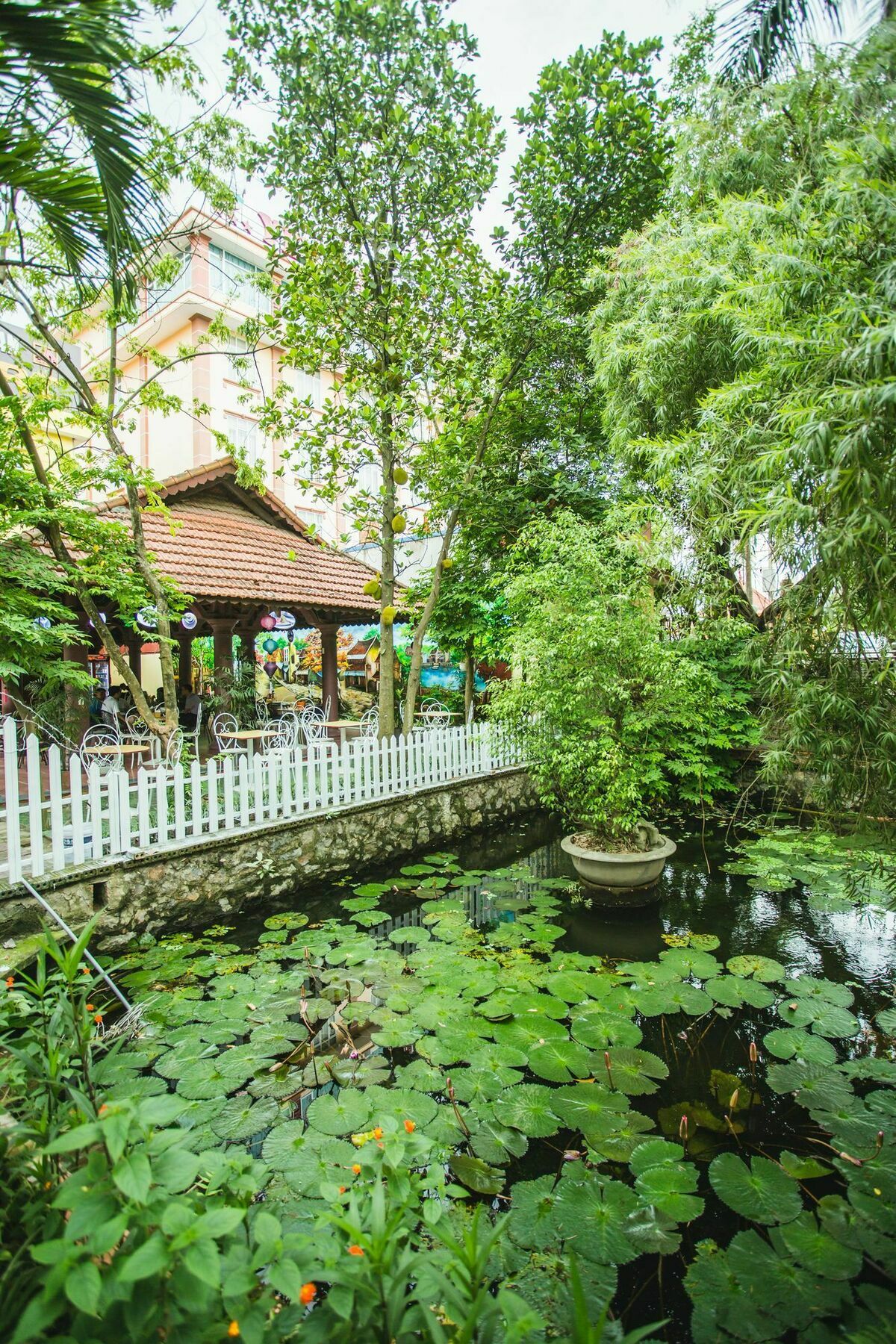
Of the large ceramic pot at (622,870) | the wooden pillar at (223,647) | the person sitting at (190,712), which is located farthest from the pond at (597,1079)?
the person sitting at (190,712)

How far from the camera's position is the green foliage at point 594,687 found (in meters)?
5.56

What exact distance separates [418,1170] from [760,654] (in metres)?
3.46

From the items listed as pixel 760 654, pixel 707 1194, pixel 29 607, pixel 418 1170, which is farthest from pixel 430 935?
pixel 29 607

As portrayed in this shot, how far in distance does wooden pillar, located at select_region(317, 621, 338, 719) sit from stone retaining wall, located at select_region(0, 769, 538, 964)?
444 centimetres

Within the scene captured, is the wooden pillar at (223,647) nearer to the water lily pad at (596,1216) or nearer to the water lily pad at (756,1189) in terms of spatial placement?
the water lily pad at (596,1216)

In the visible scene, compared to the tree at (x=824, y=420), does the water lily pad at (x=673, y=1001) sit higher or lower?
lower

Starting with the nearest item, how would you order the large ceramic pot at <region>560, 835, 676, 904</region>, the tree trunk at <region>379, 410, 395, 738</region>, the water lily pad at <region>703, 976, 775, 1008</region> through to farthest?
the water lily pad at <region>703, 976, 775, 1008</region> < the large ceramic pot at <region>560, 835, 676, 904</region> < the tree trunk at <region>379, 410, 395, 738</region>

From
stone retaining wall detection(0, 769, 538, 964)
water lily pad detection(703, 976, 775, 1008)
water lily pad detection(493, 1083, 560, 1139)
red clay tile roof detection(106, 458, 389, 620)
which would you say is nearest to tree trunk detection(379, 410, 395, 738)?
stone retaining wall detection(0, 769, 538, 964)

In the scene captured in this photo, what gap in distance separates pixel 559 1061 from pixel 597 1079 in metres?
0.19

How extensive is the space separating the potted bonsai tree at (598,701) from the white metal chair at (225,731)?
4412 mm

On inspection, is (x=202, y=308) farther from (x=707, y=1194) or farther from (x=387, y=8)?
(x=707, y=1194)

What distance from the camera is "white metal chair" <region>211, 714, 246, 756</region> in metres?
8.90

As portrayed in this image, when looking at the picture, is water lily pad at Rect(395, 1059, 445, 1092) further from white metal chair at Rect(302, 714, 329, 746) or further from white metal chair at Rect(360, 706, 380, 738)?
white metal chair at Rect(360, 706, 380, 738)

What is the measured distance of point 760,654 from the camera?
163 inches
